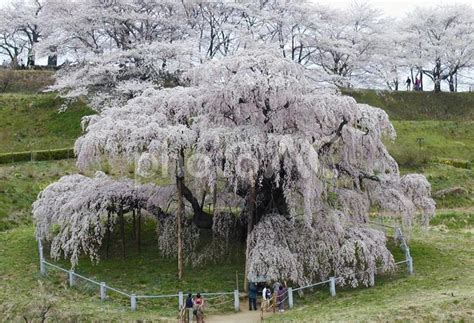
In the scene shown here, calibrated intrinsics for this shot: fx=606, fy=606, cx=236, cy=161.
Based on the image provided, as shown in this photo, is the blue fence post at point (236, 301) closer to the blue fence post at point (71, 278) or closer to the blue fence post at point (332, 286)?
the blue fence post at point (332, 286)

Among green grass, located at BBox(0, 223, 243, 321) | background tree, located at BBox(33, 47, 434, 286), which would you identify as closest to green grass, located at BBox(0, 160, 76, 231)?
green grass, located at BBox(0, 223, 243, 321)

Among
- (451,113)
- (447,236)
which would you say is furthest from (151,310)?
(451,113)

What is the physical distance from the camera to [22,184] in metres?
32.0

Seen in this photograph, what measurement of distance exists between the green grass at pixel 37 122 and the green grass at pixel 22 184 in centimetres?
518

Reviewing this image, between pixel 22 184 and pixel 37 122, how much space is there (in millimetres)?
12860

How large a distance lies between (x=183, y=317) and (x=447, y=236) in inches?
563

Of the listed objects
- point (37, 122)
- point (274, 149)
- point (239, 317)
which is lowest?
point (239, 317)

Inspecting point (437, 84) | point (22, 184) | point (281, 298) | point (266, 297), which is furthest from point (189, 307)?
point (437, 84)

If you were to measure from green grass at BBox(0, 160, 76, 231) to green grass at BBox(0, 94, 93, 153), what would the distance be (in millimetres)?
5184

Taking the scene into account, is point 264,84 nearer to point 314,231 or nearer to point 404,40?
point 314,231

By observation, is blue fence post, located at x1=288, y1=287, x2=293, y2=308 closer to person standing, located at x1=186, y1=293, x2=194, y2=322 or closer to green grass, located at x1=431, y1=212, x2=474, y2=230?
person standing, located at x1=186, y1=293, x2=194, y2=322

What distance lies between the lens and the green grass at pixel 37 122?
40.7 meters

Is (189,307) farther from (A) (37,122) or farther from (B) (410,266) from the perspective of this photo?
(A) (37,122)

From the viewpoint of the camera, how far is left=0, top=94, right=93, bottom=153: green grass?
40688 mm
